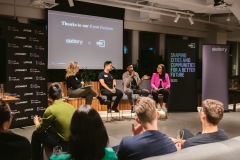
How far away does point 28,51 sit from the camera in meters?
6.49

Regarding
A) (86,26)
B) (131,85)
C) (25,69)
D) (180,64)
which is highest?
(86,26)

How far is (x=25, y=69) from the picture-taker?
21.1 ft

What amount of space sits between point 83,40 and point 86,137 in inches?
275

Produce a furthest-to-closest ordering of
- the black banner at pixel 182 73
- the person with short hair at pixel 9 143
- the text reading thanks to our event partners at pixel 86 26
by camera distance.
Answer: the black banner at pixel 182 73
the text reading thanks to our event partners at pixel 86 26
the person with short hair at pixel 9 143

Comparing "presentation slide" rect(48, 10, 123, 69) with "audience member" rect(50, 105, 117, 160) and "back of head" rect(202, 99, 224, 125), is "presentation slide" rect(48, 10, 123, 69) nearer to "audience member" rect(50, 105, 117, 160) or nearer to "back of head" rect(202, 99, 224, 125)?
"back of head" rect(202, 99, 224, 125)

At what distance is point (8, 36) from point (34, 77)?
1.06 metres

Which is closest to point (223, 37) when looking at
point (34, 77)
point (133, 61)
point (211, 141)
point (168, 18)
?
point (168, 18)

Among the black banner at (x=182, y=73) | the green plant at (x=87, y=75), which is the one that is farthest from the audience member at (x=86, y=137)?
the black banner at (x=182, y=73)

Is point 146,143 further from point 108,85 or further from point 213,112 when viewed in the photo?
point 108,85

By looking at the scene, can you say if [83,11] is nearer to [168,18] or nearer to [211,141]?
[168,18]

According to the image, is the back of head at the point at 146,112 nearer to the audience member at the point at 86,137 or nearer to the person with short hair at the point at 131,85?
the audience member at the point at 86,137

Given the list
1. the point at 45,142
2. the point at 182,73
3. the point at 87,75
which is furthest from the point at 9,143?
the point at 182,73

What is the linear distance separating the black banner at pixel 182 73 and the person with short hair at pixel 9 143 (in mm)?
7400

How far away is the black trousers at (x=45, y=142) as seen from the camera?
3389 millimetres
